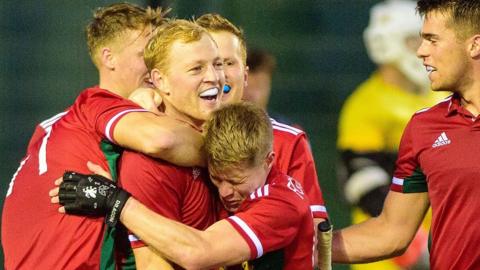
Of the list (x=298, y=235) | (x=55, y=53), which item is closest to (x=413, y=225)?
(x=298, y=235)

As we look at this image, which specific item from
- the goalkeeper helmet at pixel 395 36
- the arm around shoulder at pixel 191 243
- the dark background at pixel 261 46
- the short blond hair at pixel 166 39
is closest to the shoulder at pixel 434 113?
the short blond hair at pixel 166 39

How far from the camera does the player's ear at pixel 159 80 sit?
457 cm

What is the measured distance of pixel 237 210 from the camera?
4418mm

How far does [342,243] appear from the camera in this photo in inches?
207

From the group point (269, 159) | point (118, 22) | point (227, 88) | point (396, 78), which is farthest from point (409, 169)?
point (396, 78)

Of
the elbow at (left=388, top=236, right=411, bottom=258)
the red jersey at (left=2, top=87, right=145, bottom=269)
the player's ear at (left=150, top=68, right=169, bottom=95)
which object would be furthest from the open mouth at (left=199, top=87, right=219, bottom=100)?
the elbow at (left=388, top=236, right=411, bottom=258)

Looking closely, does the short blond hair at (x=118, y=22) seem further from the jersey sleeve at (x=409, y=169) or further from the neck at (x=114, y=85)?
the jersey sleeve at (x=409, y=169)

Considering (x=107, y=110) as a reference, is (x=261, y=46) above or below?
below

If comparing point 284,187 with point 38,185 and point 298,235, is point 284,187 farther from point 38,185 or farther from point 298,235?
point 38,185

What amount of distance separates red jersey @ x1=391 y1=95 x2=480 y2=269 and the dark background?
3.30 meters

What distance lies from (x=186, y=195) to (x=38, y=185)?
2.13ft

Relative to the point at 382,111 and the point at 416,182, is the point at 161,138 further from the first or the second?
the point at 382,111

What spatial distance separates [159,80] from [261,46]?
3.86m

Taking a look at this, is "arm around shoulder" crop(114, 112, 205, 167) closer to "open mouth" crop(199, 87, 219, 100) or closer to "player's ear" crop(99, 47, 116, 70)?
"open mouth" crop(199, 87, 219, 100)
